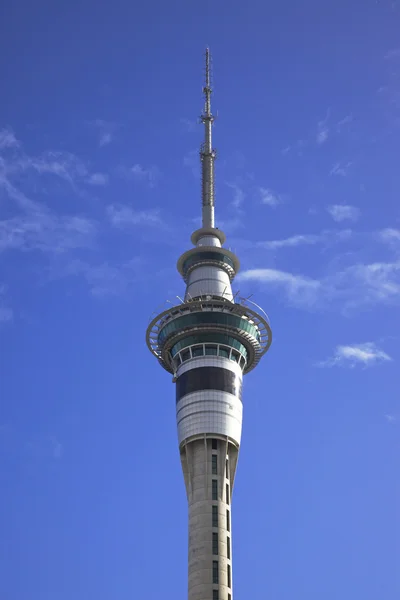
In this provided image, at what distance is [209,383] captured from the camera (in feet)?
474

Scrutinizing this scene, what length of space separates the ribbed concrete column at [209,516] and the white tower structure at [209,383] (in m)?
0.14

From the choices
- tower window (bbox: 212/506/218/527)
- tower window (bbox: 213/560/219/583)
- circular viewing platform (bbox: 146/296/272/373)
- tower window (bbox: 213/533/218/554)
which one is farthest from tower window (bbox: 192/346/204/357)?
tower window (bbox: 213/560/219/583)

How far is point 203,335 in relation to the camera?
150 metres

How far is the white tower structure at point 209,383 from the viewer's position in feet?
429

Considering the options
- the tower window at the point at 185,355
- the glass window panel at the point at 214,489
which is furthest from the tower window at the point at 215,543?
the tower window at the point at 185,355

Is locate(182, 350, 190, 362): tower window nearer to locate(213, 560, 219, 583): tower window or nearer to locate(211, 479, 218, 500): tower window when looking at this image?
locate(211, 479, 218, 500): tower window

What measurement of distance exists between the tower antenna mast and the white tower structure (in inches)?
220

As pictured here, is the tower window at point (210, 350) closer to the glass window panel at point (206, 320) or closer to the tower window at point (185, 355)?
the tower window at point (185, 355)

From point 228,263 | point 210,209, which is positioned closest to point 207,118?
point 210,209

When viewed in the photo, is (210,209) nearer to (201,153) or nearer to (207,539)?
(201,153)

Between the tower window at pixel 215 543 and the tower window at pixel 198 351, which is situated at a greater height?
the tower window at pixel 198 351

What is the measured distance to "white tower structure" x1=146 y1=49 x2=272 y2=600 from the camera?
429 ft

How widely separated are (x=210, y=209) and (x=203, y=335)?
3371 centimetres

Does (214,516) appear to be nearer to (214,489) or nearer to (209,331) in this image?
(214,489)
